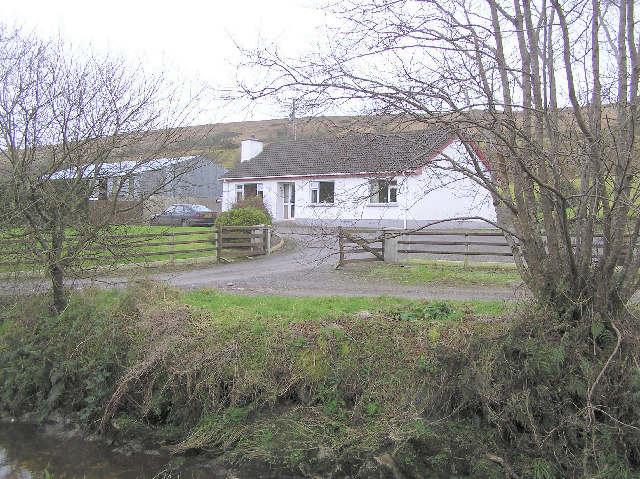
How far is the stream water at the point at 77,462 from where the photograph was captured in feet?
21.3

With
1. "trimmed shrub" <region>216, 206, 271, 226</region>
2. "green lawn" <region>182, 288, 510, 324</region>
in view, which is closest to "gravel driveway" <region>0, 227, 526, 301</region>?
"green lawn" <region>182, 288, 510, 324</region>

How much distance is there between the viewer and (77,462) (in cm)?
683

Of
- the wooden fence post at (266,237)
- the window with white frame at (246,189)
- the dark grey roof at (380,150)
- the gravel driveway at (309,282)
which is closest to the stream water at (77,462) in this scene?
the gravel driveway at (309,282)

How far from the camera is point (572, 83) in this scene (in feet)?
20.4

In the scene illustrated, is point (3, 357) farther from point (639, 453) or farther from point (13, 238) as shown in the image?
point (639, 453)

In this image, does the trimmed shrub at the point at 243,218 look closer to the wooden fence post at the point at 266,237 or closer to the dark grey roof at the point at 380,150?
the wooden fence post at the point at 266,237

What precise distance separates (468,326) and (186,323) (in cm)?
401

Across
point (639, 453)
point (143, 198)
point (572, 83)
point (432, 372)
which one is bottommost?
point (639, 453)

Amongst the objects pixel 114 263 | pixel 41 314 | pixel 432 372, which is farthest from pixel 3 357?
pixel 432 372

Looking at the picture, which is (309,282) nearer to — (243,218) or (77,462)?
(77,462)

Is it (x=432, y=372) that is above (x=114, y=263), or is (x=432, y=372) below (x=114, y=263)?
below

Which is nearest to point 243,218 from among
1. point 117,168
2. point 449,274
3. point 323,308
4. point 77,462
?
point 449,274

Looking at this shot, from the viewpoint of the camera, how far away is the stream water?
6.50 meters

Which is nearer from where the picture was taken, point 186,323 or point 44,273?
point 186,323
